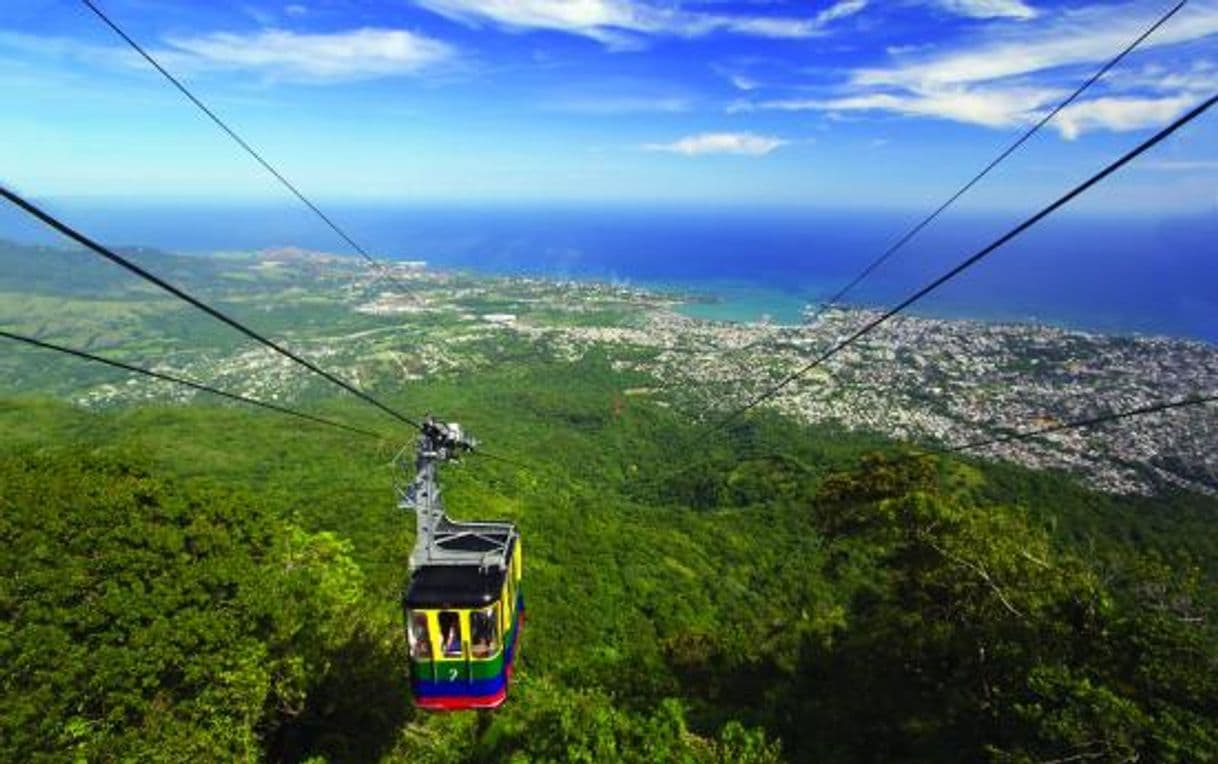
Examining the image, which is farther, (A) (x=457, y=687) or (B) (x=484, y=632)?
(A) (x=457, y=687)

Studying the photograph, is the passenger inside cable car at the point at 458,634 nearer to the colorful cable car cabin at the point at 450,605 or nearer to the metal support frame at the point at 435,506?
the colorful cable car cabin at the point at 450,605

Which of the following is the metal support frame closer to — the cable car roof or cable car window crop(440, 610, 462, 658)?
the cable car roof

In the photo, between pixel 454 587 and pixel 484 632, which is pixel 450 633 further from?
pixel 454 587

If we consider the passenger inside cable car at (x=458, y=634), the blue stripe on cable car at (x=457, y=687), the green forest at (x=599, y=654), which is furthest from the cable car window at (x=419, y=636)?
the green forest at (x=599, y=654)

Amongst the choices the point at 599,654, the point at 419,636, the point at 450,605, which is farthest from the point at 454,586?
the point at 599,654

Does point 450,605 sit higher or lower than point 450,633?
higher

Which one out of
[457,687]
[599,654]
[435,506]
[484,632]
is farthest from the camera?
[599,654]
